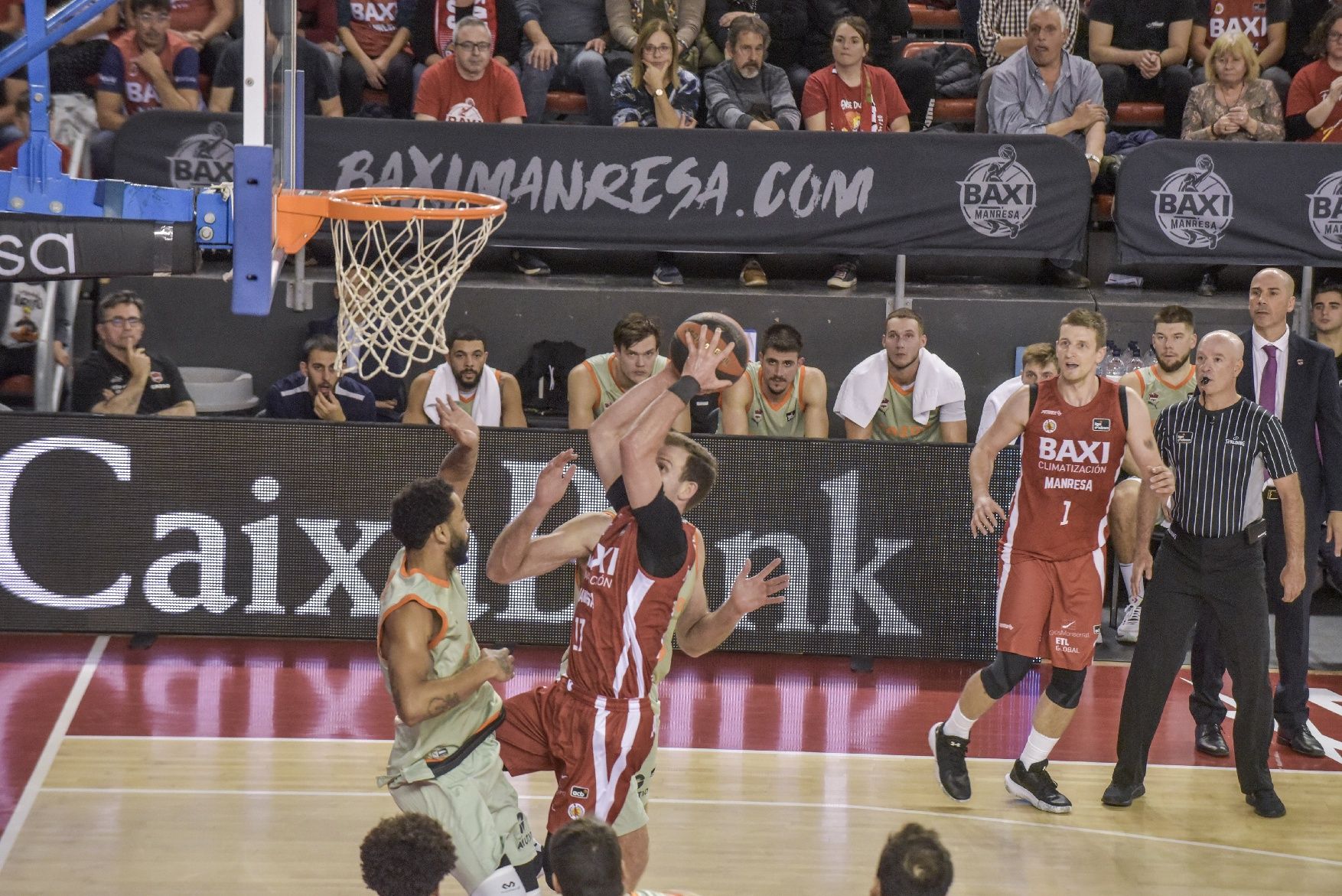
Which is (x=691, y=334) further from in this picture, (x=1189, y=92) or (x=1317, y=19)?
(x=1317, y=19)

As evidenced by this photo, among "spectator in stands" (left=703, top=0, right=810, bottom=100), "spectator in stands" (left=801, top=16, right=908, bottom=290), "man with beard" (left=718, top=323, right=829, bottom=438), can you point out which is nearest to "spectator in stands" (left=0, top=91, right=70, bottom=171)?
"man with beard" (left=718, top=323, right=829, bottom=438)

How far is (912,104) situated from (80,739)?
7.70 m

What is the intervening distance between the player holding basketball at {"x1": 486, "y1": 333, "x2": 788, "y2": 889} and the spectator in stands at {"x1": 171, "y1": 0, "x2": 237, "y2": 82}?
6.99 meters

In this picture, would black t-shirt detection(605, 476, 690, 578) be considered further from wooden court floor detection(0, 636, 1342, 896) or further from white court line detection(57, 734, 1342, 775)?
white court line detection(57, 734, 1342, 775)

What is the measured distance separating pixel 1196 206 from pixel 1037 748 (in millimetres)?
4932

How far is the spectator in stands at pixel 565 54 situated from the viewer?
11.7 metres

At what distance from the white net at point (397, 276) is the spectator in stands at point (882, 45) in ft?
10.8

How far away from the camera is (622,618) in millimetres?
5176

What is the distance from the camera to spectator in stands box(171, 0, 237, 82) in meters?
11.1

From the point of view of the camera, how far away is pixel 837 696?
8266 millimetres

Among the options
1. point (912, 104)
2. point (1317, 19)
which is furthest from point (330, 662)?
point (1317, 19)

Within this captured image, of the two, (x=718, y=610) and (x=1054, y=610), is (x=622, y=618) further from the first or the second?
(x=1054, y=610)

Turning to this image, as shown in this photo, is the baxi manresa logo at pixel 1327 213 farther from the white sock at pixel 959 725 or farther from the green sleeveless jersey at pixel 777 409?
the white sock at pixel 959 725

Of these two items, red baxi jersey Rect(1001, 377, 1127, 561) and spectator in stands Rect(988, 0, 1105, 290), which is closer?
red baxi jersey Rect(1001, 377, 1127, 561)
